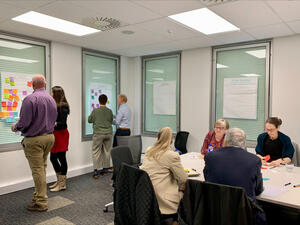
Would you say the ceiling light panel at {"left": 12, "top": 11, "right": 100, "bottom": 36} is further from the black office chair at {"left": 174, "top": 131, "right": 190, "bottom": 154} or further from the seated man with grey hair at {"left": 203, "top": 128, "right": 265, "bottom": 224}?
the seated man with grey hair at {"left": 203, "top": 128, "right": 265, "bottom": 224}

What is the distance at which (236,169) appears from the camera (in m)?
1.90

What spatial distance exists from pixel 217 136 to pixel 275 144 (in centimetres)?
72

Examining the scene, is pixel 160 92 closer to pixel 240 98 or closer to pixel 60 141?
pixel 240 98

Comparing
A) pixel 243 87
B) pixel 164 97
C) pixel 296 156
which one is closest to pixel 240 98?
pixel 243 87

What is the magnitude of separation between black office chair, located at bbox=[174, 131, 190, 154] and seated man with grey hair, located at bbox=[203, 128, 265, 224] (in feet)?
10.1

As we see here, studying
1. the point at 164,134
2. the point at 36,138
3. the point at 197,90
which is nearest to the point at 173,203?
the point at 164,134

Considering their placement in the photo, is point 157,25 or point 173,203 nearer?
point 173,203

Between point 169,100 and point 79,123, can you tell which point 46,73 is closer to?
point 79,123

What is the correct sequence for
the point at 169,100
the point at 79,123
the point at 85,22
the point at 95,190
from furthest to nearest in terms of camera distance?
the point at 169,100
the point at 79,123
the point at 95,190
the point at 85,22

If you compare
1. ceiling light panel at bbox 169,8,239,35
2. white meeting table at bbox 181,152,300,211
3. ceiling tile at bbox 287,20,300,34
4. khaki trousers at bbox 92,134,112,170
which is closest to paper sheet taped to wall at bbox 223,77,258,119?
ceiling tile at bbox 287,20,300,34

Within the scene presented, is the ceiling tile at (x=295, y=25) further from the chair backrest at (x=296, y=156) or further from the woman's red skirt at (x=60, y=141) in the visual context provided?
the woman's red skirt at (x=60, y=141)

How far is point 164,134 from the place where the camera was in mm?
2418

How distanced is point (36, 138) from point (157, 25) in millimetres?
2184

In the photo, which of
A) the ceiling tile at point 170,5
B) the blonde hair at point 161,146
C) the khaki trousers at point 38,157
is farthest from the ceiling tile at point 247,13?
the khaki trousers at point 38,157
